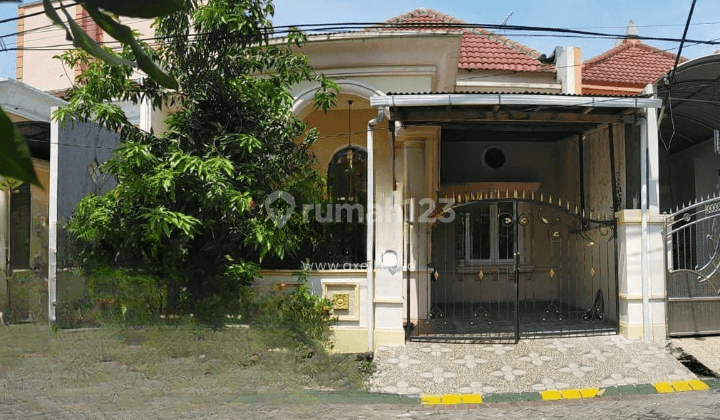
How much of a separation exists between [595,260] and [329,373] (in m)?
4.49

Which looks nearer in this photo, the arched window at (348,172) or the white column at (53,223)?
the white column at (53,223)

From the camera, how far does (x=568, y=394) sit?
6910 millimetres

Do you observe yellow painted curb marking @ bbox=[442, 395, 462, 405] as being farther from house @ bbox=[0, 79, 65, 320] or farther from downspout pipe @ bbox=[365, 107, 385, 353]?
house @ bbox=[0, 79, 65, 320]

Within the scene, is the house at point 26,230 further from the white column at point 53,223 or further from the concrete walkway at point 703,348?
the concrete walkway at point 703,348

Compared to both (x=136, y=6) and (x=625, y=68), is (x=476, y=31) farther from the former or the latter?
(x=136, y=6)

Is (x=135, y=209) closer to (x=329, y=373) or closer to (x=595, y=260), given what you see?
(x=329, y=373)

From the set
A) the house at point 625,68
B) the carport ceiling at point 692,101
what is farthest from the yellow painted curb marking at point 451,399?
the house at point 625,68

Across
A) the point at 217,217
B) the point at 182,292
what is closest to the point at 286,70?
the point at 217,217

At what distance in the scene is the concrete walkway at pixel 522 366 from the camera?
7.11 metres

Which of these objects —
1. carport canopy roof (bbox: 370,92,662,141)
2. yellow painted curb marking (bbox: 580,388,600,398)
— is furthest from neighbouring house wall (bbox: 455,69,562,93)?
yellow painted curb marking (bbox: 580,388,600,398)

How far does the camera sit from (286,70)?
805 cm

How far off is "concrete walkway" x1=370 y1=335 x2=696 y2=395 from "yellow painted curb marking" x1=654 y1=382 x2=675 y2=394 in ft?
0.29

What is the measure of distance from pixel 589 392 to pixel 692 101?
498cm

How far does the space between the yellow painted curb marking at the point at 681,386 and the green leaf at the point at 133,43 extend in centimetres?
738
